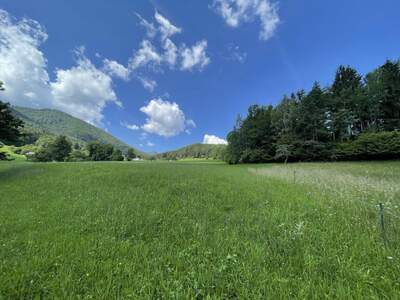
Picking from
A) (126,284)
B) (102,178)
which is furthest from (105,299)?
(102,178)

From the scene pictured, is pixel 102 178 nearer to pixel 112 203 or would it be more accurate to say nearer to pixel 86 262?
pixel 112 203

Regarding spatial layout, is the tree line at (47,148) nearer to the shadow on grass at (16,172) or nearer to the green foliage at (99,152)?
the green foliage at (99,152)

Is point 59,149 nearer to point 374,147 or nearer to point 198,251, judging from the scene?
point 198,251

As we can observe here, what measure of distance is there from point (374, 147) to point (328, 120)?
1388 cm

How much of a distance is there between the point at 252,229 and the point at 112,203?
5077mm

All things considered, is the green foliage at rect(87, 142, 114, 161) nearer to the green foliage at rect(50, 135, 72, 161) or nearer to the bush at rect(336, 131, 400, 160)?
the green foliage at rect(50, 135, 72, 161)

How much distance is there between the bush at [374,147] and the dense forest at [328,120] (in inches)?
17.9

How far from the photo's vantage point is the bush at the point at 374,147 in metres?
26.9

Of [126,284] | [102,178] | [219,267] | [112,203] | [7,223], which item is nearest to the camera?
[126,284]

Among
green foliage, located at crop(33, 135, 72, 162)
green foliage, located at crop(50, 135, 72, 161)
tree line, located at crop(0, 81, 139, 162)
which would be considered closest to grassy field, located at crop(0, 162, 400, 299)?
tree line, located at crop(0, 81, 139, 162)

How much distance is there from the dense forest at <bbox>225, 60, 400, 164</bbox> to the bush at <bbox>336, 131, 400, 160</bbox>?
0.45 metres

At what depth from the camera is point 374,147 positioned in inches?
1126

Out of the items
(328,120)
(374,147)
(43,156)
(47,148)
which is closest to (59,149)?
(47,148)

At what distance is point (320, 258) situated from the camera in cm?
305
